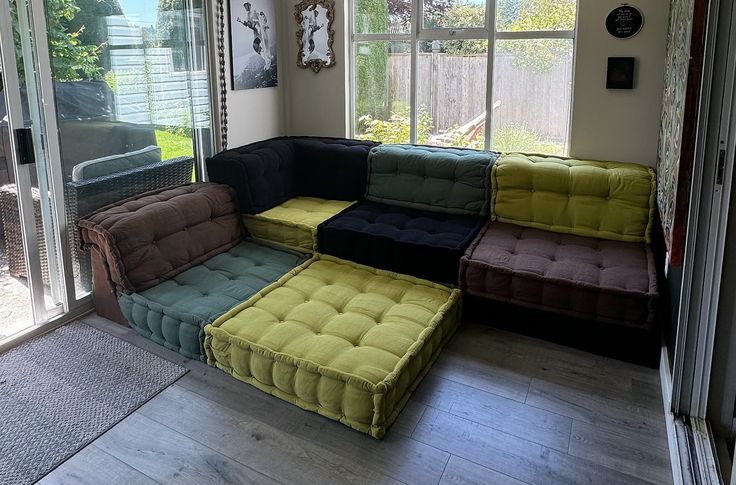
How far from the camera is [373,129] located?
4207 millimetres

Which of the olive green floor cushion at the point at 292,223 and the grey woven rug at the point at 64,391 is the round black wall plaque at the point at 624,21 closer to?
the olive green floor cushion at the point at 292,223

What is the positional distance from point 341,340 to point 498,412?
710 mm

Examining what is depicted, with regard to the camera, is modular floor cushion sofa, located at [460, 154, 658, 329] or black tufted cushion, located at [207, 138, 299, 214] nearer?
modular floor cushion sofa, located at [460, 154, 658, 329]

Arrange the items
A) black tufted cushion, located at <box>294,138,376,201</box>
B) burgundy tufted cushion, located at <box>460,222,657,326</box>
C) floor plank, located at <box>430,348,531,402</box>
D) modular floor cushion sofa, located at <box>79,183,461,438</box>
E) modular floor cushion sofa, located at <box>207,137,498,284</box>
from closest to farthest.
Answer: modular floor cushion sofa, located at <box>79,183,461,438</box>
floor plank, located at <box>430,348,531,402</box>
burgundy tufted cushion, located at <box>460,222,657,326</box>
modular floor cushion sofa, located at <box>207,137,498,284</box>
black tufted cushion, located at <box>294,138,376,201</box>

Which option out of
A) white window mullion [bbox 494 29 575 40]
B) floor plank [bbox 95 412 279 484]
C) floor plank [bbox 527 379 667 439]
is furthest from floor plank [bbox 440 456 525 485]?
white window mullion [bbox 494 29 575 40]

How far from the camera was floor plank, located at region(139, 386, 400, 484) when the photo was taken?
1991mm

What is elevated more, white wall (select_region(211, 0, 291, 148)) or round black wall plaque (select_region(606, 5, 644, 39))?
round black wall plaque (select_region(606, 5, 644, 39))

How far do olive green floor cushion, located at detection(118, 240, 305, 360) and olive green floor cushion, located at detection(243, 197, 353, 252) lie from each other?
156mm

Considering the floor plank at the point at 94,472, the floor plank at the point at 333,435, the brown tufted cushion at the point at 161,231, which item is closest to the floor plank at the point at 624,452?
the floor plank at the point at 333,435

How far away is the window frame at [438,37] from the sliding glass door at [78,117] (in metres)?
1.12

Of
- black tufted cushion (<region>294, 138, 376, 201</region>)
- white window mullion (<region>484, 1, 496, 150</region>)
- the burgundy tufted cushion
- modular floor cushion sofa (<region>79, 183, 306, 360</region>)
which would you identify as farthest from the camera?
black tufted cushion (<region>294, 138, 376, 201</region>)

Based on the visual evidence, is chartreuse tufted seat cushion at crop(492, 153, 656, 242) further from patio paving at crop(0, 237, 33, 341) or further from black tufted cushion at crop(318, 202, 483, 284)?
patio paving at crop(0, 237, 33, 341)

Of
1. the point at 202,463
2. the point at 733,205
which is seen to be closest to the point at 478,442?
the point at 202,463

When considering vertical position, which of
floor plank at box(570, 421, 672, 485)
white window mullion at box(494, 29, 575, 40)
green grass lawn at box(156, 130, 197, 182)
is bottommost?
floor plank at box(570, 421, 672, 485)
